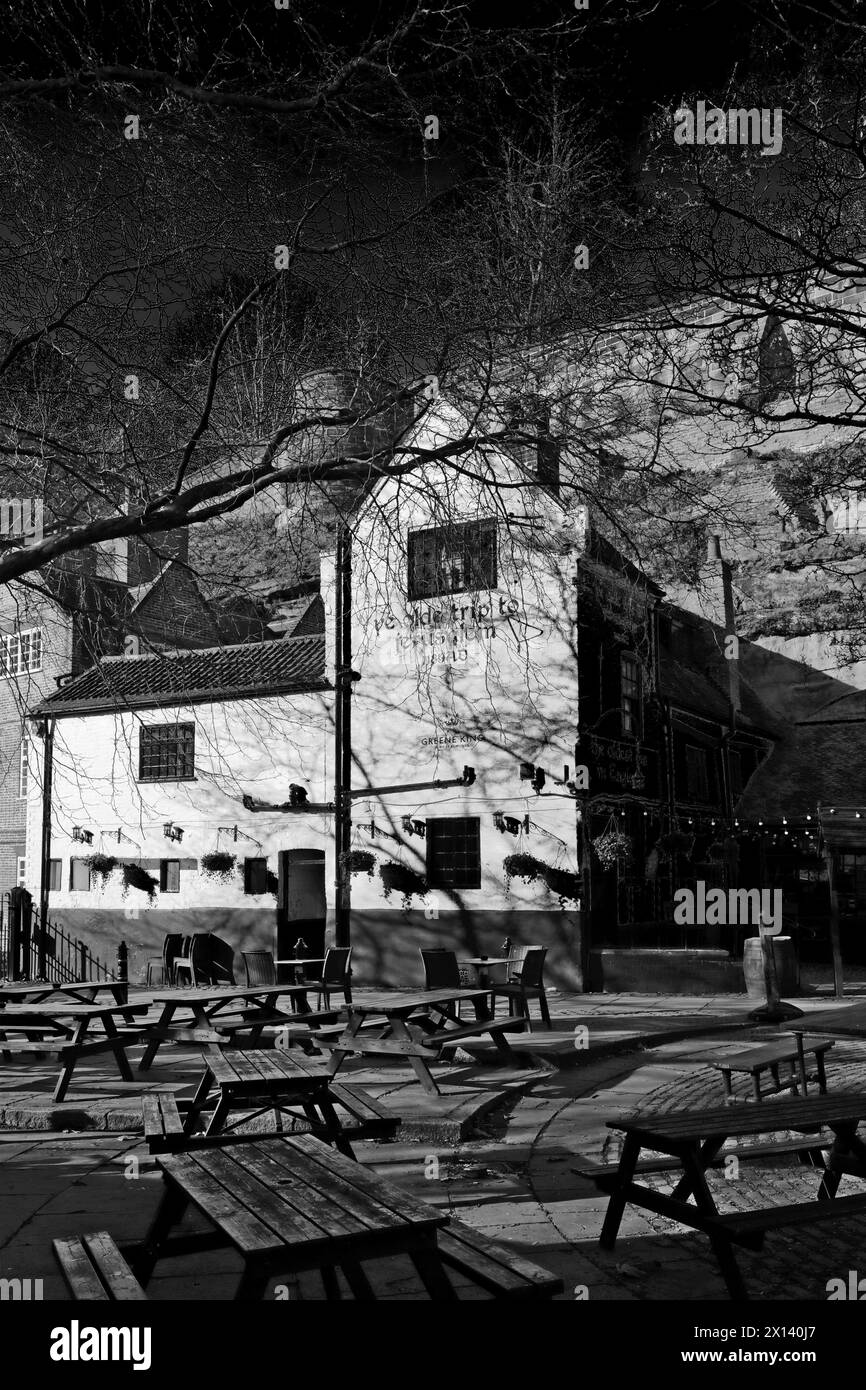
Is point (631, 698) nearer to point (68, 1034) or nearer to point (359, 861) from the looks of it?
point (359, 861)

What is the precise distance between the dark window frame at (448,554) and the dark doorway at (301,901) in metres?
12.3

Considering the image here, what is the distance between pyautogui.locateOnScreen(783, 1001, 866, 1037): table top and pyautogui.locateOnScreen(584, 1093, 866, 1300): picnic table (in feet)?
20.7

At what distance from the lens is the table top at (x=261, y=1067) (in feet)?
20.1

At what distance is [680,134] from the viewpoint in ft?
22.4

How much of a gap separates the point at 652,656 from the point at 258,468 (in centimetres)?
1704

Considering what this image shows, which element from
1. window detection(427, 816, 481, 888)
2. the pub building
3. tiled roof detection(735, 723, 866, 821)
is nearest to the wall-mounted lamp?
window detection(427, 816, 481, 888)

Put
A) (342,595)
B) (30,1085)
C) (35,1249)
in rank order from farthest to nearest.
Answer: (342,595), (30,1085), (35,1249)

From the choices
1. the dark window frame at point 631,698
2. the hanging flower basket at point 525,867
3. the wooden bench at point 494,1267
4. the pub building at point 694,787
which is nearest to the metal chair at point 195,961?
the hanging flower basket at point 525,867

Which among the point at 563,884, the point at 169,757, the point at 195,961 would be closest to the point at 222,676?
the point at 169,757

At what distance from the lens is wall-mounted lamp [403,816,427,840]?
22.1 meters

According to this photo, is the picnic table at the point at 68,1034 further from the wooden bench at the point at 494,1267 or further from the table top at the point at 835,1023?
the table top at the point at 835,1023
